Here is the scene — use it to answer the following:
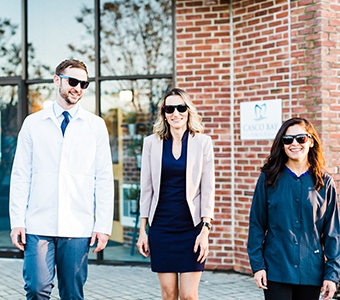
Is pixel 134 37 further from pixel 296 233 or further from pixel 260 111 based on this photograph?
pixel 296 233

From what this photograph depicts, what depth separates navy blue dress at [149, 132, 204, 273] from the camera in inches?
167

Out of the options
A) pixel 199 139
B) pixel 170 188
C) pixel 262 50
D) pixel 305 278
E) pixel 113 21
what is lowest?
pixel 305 278

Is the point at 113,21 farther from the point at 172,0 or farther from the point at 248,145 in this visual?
the point at 248,145

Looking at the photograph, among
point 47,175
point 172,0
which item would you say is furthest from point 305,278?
point 172,0

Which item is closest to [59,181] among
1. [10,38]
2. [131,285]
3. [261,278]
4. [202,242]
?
[202,242]

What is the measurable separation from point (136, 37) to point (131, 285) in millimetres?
3338

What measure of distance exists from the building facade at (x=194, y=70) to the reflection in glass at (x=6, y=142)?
0.05 feet

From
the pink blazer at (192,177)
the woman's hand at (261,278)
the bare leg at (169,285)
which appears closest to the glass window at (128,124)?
the pink blazer at (192,177)

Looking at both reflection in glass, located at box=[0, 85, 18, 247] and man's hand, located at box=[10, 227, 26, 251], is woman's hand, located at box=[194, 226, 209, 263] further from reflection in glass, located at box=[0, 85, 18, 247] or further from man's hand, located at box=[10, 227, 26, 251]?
reflection in glass, located at box=[0, 85, 18, 247]

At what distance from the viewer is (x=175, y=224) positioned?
14.0 ft

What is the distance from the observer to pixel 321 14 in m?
6.59

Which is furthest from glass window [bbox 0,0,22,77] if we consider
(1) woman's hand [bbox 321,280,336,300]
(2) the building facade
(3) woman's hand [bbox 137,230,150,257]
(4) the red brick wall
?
(1) woman's hand [bbox 321,280,336,300]

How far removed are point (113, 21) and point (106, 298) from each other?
3832 mm

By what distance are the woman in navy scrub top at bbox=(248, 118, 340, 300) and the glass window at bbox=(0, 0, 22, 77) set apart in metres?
5.81
